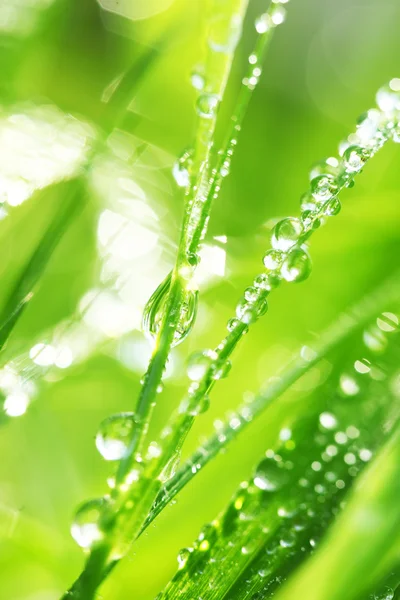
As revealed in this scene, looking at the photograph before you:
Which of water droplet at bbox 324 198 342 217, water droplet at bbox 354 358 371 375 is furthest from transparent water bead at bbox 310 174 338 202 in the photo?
water droplet at bbox 354 358 371 375

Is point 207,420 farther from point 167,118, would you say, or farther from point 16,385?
point 167,118

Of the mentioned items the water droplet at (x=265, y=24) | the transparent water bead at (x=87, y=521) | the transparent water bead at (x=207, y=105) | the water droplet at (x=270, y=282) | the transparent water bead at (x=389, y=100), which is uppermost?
the water droplet at (x=265, y=24)

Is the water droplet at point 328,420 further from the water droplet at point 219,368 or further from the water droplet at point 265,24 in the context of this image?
the water droplet at point 265,24

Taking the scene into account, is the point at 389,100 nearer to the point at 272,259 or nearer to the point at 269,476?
the point at 272,259

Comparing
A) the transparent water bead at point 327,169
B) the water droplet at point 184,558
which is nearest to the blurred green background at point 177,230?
the water droplet at point 184,558

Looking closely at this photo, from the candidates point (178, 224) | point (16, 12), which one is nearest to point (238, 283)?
point (178, 224)

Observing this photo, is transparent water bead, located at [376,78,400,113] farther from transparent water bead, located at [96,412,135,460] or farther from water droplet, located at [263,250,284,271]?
transparent water bead, located at [96,412,135,460]
